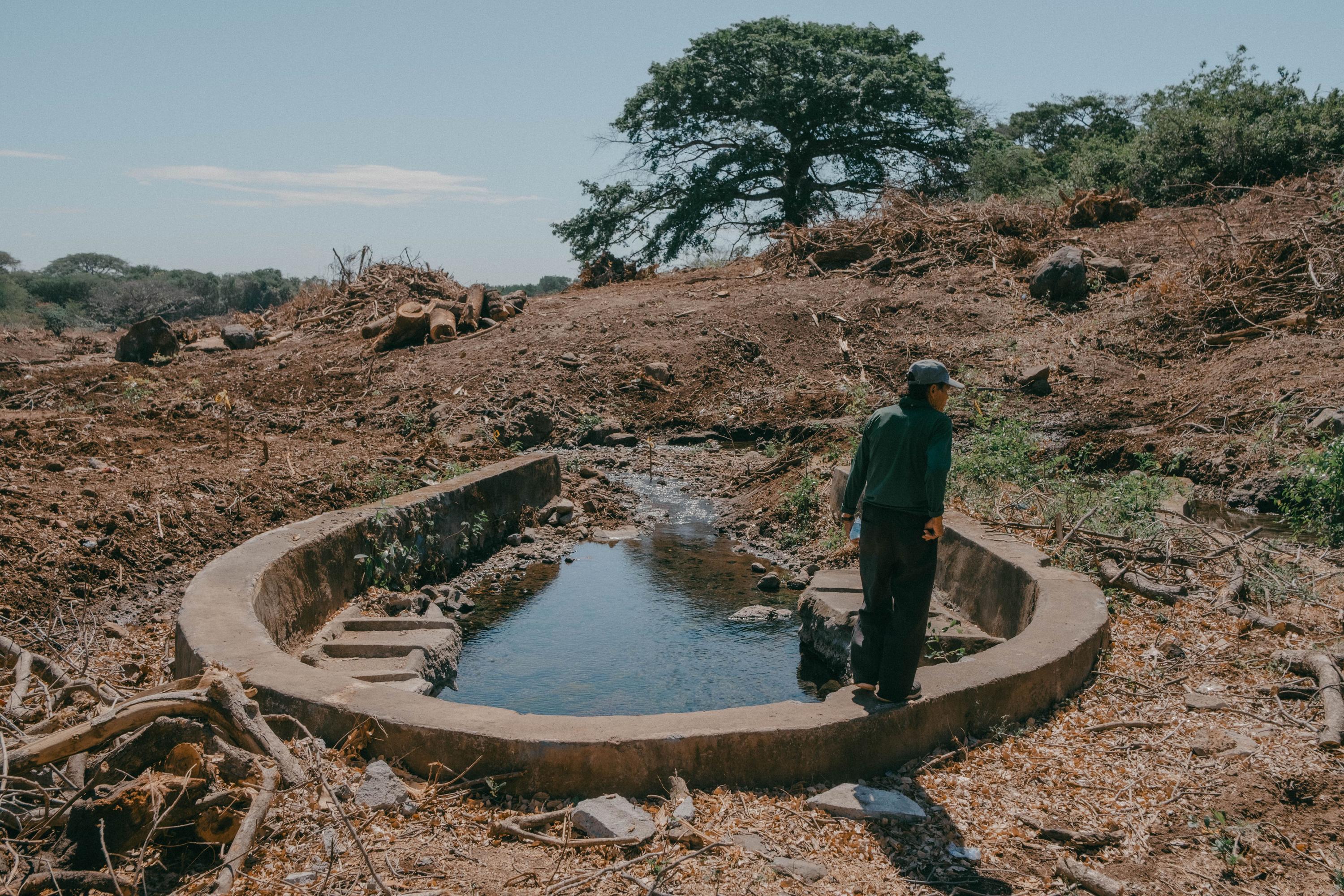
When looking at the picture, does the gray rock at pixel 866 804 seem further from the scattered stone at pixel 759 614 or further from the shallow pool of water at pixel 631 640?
the scattered stone at pixel 759 614

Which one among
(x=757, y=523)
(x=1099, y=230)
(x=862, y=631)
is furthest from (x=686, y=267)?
(x=862, y=631)

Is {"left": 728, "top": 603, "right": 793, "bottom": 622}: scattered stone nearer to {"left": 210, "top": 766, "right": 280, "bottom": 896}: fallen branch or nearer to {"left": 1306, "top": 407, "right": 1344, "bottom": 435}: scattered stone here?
{"left": 210, "top": 766, "right": 280, "bottom": 896}: fallen branch

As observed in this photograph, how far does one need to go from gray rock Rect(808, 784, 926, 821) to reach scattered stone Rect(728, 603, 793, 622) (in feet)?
10.8

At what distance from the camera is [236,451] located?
353 inches

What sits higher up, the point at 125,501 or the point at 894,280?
the point at 894,280

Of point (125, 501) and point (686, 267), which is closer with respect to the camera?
point (125, 501)

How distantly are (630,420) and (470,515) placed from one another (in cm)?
608

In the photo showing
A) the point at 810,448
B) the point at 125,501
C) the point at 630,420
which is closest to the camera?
the point at 125,501

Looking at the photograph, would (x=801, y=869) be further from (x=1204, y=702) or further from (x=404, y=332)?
(x=404, y=332)

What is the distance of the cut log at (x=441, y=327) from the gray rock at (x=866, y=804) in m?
13.7

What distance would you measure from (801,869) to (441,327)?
1432 cm

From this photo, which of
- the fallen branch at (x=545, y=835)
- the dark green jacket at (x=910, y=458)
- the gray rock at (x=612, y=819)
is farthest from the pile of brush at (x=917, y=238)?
the fallen branch at (x=545, y=835)

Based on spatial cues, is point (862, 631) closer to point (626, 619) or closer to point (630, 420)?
Result: point (626, 619)

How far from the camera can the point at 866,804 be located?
374 cm
